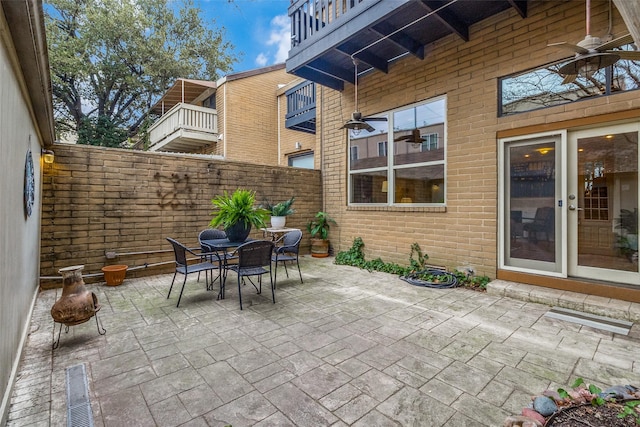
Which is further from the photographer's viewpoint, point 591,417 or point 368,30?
point 368,30

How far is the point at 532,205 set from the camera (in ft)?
13.2

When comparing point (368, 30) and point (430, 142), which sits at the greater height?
point (368, 30)

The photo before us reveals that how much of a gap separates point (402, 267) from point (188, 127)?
27.8ft

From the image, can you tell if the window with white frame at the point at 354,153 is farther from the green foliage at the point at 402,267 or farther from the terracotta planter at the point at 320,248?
the terracotta planter at the point at 320,248

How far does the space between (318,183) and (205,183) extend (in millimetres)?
2727

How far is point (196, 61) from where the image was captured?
14.3 m

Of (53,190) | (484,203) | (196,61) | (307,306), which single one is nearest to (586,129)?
(484,203)

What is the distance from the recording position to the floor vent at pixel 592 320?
9.38 feet

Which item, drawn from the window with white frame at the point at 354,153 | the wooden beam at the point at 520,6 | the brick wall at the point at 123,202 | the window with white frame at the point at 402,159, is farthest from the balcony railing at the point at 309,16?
the brick wall at the point at 123,202

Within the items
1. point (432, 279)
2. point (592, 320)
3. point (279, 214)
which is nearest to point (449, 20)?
point (432, 279)

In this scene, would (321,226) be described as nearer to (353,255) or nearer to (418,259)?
(353,255)

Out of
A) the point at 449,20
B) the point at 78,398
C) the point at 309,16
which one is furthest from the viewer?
the point at 309,16

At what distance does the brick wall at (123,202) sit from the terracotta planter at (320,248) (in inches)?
77.7

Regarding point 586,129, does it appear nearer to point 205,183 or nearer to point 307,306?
point 307,306
